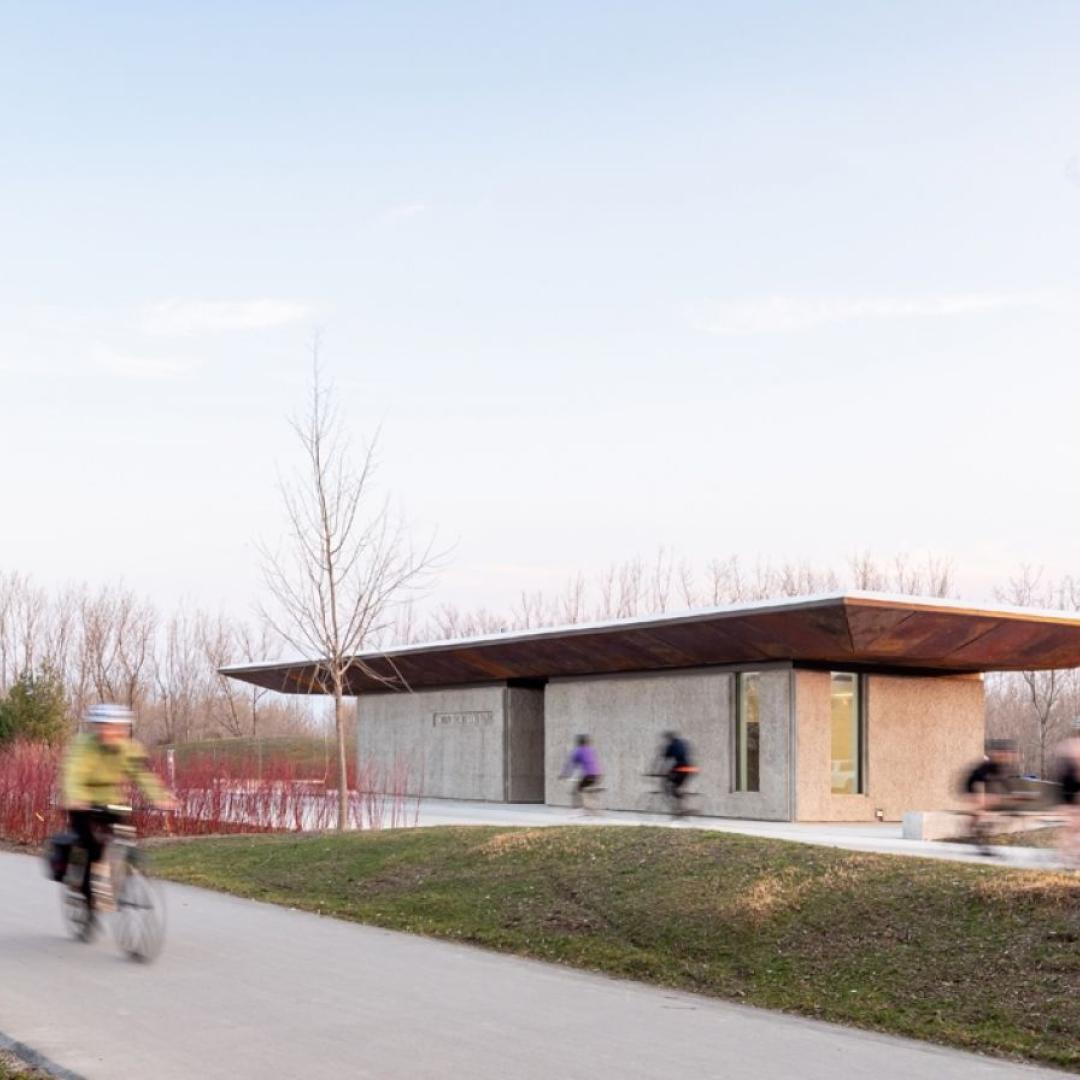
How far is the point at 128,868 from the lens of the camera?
10641 millimetres

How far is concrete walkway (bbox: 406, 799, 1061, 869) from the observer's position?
1802 cm

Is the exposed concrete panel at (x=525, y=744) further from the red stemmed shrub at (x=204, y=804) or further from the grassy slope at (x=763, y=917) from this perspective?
the grassy slope at (x=763, y=917)

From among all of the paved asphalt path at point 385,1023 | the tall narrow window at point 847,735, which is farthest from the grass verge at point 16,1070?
the tall narrow window at point 847,735

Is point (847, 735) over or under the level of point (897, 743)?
over

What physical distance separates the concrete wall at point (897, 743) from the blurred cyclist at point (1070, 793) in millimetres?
12881

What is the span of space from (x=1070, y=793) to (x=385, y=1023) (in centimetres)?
882

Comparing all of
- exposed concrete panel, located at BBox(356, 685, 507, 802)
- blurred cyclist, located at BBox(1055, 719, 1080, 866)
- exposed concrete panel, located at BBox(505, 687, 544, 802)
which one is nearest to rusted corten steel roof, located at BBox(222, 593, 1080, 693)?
exposed concrete panel, located at BBox(505, 687, 544, 802)

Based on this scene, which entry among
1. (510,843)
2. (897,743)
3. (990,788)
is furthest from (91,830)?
(897,743)

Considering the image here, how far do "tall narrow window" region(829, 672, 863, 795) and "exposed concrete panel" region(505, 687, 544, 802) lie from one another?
31.4ft

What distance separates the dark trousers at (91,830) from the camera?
1098 cm

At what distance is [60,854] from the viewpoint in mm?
11117

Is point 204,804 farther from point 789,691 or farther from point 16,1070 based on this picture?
point 16,1070

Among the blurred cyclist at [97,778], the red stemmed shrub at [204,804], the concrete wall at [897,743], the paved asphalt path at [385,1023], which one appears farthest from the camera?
the concrete wall at [897,743]

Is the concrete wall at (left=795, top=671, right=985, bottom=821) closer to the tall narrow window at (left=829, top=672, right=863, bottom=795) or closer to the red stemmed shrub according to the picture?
the tall narrow window at (left=829, top=672, right=863, bottom=795)
